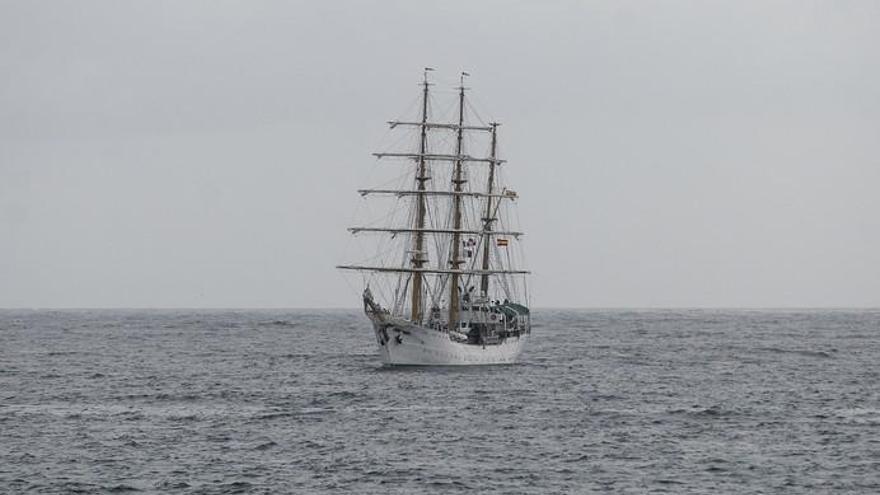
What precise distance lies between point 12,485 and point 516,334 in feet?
220

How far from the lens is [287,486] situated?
50.8m

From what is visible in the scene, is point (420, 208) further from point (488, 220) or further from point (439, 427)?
point (439, 427)

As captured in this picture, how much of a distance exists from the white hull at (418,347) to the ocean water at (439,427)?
3.98ft

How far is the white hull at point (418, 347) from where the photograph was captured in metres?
102

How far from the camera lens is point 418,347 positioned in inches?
4040

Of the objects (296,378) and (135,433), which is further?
(296,378)

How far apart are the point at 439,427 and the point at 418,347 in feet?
114

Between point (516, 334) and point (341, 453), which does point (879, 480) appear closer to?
point (341, 453)

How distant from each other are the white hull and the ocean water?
3.98 ft

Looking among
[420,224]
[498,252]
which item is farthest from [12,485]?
[498,252]

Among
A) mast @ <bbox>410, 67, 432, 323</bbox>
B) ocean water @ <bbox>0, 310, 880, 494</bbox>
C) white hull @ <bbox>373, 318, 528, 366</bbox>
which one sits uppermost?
mast @ <bbox>410, 67, 432, 323</bbox>

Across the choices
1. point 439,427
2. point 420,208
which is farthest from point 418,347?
point 439,427

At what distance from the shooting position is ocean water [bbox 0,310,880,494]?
5256cm

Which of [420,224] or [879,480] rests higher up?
[420,224]
